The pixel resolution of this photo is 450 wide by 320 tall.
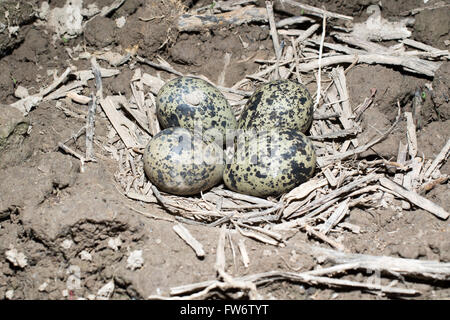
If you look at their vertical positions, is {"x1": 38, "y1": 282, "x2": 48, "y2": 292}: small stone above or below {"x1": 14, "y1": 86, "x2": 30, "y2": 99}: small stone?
below

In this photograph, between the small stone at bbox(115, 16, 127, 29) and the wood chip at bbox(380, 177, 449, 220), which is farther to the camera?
the small stone at bbox(115, 16, 127, 29)

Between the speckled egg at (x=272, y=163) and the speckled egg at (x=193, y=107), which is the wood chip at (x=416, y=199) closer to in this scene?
the speckled egg at (x=272, y=163)

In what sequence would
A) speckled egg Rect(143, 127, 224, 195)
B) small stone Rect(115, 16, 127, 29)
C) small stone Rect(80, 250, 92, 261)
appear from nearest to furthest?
small stone Rect(80, 250, 92, 261), speckled egg Rect(143, 127, 224, 195), small stone Rect(115, 16, 127, 29)

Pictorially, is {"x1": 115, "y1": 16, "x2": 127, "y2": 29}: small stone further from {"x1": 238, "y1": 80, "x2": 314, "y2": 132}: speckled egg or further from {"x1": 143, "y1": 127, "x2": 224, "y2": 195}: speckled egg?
Answer: {"x1": 238, "y1": 80, "x2": 314, "y2": 132}: speckled egg

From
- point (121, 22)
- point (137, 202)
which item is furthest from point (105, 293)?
point (121, 22)

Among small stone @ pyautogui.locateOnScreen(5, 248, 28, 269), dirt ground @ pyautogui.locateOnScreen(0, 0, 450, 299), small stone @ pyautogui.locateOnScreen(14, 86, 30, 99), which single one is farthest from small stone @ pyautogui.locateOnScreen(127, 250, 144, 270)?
small stone @ pyautogui.locateOnScreen(14, 86, 30, 99)

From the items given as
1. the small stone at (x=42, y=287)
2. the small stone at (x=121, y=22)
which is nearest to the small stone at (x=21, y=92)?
the small stone at (x=121, y=22)
